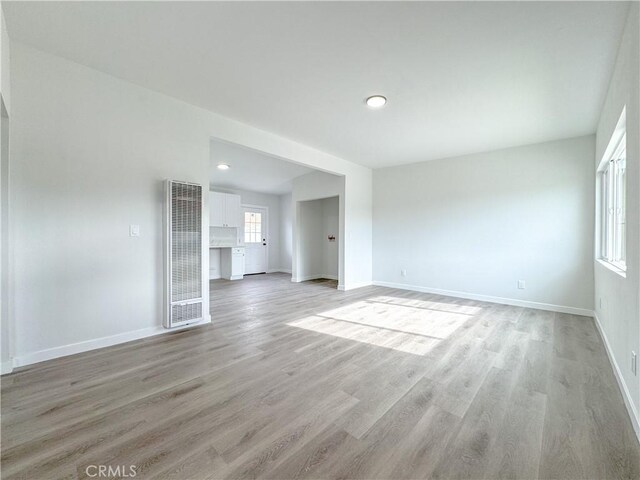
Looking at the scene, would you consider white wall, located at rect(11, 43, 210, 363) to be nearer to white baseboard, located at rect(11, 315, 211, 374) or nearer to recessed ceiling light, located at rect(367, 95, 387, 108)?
white baseboard, located at rect(11, 315, 211, 374)

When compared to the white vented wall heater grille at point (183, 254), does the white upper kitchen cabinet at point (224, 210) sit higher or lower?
higher

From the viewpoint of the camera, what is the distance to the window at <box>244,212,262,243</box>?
8000 mm

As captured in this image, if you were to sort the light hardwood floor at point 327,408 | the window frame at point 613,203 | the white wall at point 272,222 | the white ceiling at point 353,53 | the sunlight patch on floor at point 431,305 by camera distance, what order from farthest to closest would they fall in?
the white wall at point 272,222, the sunlight patch on floor at point 431,305, the window frame at point 613,203, the white ceiling at point 353,53, the light hardwood floor at point 327,408

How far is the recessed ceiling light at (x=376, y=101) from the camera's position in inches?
115

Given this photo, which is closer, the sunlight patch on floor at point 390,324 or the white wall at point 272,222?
the sunlight patch on floor at point 390,324

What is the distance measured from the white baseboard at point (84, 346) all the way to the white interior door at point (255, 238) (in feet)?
16.1

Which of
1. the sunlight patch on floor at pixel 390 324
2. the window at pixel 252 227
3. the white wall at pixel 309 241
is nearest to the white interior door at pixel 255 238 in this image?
the window at pixel 252 227

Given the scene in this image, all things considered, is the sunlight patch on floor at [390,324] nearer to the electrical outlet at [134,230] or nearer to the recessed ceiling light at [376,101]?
the electrical outlet at [134,230]

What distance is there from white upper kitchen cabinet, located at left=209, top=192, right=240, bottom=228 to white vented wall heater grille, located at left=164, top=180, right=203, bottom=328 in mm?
3751

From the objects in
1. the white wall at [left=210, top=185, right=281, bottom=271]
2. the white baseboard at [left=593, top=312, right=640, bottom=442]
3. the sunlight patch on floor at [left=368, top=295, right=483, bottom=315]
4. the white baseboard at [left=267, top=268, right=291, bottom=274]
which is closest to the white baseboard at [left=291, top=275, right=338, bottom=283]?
the white baseboard at [left=267, top=268, right=291, bottom=274]

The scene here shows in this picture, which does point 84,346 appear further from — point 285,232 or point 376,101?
point 285,232

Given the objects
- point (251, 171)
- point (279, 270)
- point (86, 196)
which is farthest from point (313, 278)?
point (86, 196)

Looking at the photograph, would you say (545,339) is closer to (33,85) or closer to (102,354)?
(102,354)

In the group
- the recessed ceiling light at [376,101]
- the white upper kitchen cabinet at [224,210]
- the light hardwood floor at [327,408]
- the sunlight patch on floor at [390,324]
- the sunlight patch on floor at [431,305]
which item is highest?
the recessed ceiling light at [376,101]
